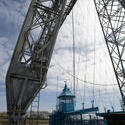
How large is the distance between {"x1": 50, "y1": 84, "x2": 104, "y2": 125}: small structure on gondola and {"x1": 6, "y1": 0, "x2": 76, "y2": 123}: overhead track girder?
22.4ft

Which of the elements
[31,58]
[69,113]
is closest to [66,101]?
[69,113]

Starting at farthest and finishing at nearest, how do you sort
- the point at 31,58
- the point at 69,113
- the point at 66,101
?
the point at 66,101, the point at 69,113, the point at 31,58

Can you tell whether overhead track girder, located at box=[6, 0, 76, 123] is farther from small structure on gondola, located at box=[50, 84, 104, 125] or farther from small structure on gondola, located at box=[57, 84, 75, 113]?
small structure on gondola, located at box=[57, 84, 75, 113]

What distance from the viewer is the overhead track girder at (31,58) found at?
197 inches

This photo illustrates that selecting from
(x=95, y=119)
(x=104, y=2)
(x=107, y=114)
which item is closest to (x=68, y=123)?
(x=95, y=119)

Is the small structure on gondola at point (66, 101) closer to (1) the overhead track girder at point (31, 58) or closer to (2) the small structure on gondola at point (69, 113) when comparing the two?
(2) the small structure on gondola at point (69, 113)

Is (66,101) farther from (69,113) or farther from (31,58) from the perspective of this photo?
(31,58)

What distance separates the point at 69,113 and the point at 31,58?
9612 mm

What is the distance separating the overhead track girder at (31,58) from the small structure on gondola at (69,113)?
6.82m

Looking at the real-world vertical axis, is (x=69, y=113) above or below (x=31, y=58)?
below

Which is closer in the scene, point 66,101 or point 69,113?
point 69,113

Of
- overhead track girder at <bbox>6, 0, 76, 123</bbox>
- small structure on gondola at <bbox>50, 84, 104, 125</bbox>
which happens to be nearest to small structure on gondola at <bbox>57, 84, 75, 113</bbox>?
small structure on gondola at <bbox>50, 84, 104, 125</bbox>

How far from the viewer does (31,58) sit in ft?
19.0

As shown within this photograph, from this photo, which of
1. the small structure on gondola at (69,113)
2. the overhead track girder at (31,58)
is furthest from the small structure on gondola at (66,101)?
the overhead track girder at (31,58)
